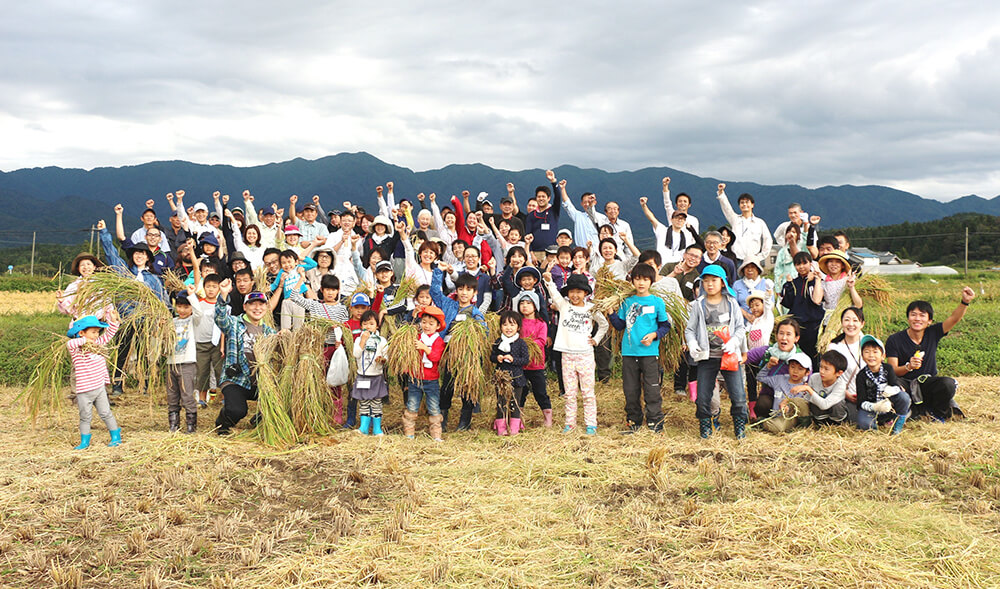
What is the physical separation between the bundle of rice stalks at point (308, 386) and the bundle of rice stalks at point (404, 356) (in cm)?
69

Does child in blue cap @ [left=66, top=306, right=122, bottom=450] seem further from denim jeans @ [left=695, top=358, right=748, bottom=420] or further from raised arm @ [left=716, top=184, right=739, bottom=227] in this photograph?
raised arm @ [left=716, top=184, right=739, bottom=227]

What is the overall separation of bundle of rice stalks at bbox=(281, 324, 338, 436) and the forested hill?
4607 cm

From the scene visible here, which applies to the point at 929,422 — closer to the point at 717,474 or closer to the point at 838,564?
the point at 717,474

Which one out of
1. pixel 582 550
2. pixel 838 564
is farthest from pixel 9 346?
pixel 838 564

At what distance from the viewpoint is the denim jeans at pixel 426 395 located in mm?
6562

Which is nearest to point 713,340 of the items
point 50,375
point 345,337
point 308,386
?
point 345,337

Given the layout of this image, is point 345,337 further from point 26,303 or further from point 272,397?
point 26,303

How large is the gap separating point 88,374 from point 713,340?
577 cm

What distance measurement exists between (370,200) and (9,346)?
419 feet

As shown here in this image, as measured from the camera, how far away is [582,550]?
3.98 m

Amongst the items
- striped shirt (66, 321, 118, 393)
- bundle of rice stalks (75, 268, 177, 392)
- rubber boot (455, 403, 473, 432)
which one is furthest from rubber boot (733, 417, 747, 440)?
striped shirt (66, 321, 118, 393)

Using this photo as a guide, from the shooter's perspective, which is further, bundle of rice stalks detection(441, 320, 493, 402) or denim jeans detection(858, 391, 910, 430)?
bundle of rice stalks detection(441, 320, 493, 402)

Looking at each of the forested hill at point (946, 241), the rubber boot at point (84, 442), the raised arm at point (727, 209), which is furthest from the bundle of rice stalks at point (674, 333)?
the forested hill at point (946, 241)

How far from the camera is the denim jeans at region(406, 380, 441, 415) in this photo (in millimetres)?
6562
